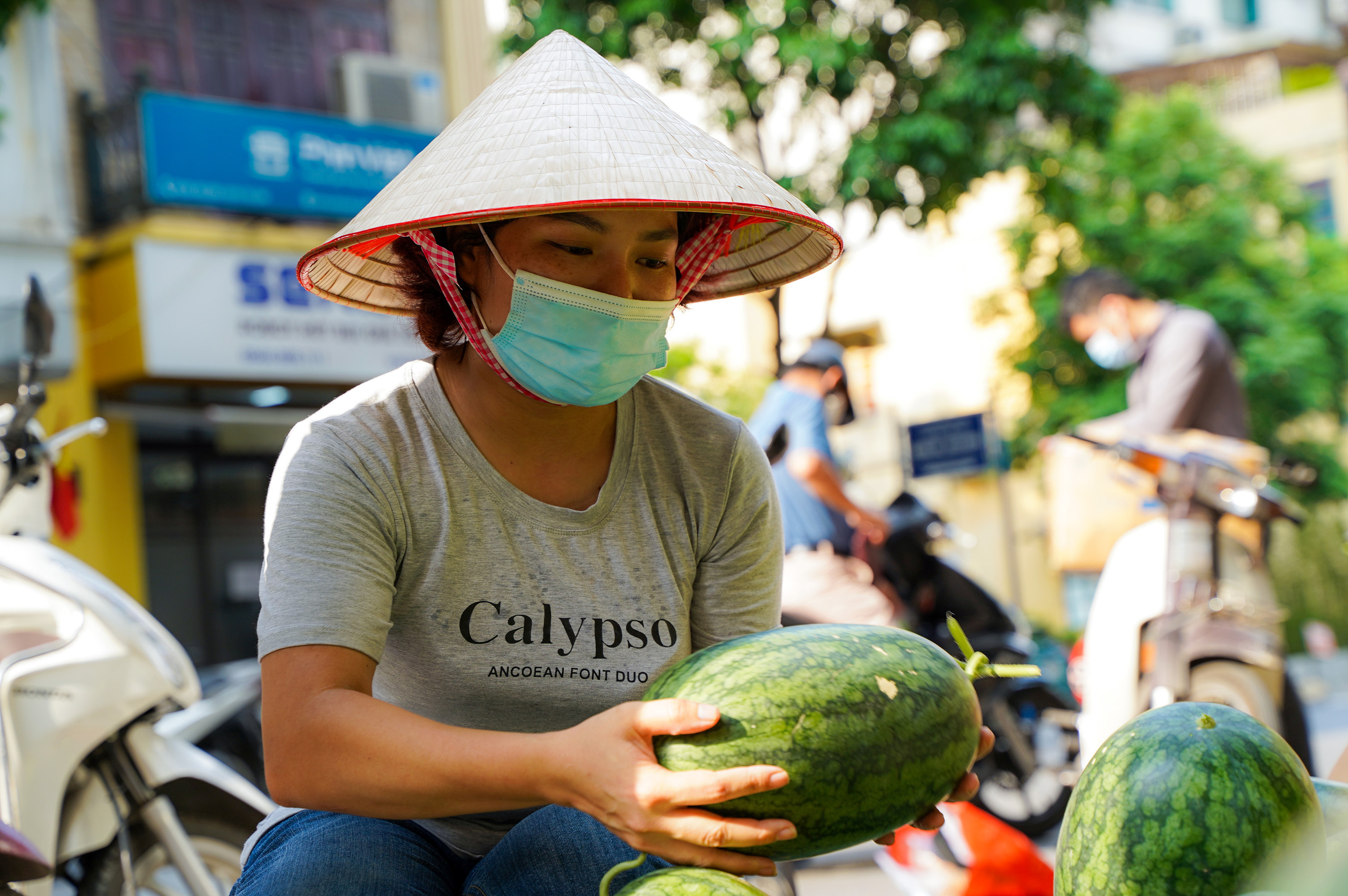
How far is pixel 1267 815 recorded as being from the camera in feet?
3.79

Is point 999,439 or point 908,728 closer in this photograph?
point 908,728

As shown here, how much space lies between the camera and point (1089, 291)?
5.11 meters

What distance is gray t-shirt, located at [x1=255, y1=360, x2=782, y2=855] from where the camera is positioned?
5.53ft

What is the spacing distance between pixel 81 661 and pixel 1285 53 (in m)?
27.8

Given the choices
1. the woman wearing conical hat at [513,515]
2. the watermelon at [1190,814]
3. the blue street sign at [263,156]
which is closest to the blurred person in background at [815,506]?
the woman wearing conical hat at [513,515]

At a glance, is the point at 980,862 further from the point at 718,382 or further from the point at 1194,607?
the point at 718,382

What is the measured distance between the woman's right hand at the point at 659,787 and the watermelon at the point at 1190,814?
0.30 metres

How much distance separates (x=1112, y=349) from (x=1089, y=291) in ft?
0.97

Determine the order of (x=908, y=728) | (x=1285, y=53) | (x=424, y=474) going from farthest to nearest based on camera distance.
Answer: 1. (x=1285, y=53)
2. (x=424, y=474)
3. (x=908, y=728)

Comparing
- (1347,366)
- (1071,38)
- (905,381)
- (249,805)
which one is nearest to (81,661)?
(249,805)

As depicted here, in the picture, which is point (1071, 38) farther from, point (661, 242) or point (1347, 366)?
point (661, 242)

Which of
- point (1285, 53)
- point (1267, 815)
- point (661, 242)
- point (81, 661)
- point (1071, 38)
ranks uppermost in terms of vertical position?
point (1285, 53)

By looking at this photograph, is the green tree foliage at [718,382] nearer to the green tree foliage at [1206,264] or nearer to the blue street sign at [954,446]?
the green tree foliage at [1206,264]

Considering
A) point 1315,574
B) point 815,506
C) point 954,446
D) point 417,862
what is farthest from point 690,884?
point 1315,574
